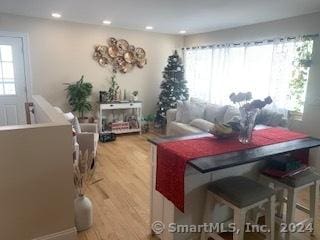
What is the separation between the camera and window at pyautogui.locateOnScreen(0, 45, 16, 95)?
4.59 m

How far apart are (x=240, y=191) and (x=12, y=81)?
4.66 m

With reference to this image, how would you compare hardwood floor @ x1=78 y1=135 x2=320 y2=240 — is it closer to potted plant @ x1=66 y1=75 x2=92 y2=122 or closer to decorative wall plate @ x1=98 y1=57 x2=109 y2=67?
potted plant @ x1=66 y1=75 x2=92 y2=122

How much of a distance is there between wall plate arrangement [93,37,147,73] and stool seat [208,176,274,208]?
14.2 feet

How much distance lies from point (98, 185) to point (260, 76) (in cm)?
340

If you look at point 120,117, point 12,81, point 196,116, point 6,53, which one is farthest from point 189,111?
point 6,53

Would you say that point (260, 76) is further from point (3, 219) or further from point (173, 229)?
point (3, 219)

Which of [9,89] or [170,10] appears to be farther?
[9,89]

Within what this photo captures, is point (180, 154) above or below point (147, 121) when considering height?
above

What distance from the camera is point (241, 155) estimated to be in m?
1.89

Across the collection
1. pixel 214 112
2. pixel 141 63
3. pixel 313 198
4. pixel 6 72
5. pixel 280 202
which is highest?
pixel 141 63

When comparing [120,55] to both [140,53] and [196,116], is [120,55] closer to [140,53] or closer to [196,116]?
[140,53]

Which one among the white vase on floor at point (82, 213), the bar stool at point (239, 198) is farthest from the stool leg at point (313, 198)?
the white vase on floor at point (82, 213)

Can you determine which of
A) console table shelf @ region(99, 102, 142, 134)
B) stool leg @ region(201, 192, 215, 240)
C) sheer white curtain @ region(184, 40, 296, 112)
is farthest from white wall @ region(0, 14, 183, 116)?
stool leg @ region(201, 192, 215, 240)

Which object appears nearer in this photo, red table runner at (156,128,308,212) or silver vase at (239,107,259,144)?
red table runner at (156,128,308,212)
